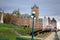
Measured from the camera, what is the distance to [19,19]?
5.84 metres

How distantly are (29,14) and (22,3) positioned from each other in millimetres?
356

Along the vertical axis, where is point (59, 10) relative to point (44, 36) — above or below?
above

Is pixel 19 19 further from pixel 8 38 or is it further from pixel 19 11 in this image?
pixel 8 38

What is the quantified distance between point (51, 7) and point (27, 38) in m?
1.04

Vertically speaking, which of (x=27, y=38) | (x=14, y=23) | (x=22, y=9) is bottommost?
(x=27, y=38)

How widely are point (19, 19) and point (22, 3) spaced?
435 mm

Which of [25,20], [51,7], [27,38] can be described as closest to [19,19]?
[25,20]

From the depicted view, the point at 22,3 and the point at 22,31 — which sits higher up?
the point at 22,3

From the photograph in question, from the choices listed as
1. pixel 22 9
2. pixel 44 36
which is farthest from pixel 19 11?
pixel 44 36

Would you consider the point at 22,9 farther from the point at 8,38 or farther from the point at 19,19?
the point at 8,38

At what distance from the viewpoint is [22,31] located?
5.80 meters

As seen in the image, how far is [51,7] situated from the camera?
571 cm

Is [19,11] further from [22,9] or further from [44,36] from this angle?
[44,36]

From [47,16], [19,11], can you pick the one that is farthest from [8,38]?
[47,16]
